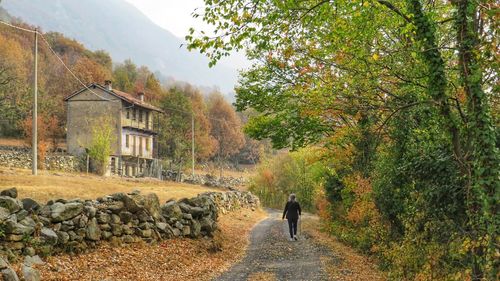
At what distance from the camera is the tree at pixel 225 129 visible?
97.4 meters

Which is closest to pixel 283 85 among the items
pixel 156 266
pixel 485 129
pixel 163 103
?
pixel 156 266

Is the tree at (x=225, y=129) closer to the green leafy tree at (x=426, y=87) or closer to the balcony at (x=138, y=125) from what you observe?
the balcony at (x=138, y=125)

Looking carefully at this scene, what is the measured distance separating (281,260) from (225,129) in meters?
81.0

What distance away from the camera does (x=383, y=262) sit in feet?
50.2

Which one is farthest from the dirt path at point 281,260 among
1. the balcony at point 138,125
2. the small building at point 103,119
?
the balcony at point 138,125

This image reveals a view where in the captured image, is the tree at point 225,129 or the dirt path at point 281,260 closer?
the dirt path at point 281,260

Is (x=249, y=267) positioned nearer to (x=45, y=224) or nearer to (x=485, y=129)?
(x=45, y=224)

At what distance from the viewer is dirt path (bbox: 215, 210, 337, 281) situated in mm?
13578

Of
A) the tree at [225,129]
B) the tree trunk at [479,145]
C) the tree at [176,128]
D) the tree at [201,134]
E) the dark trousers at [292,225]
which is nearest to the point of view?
the tree trunk at [479,145]

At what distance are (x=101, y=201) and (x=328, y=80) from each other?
8.77 metres

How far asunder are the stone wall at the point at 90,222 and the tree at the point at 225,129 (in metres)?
76.8

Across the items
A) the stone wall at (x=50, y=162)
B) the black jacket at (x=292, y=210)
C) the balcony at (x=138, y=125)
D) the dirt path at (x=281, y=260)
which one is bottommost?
the dirt path at (x=281, y=260)

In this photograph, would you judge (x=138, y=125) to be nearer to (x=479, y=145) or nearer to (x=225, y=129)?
(x=225, y=129)

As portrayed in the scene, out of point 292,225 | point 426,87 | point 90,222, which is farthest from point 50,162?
point 426,87
